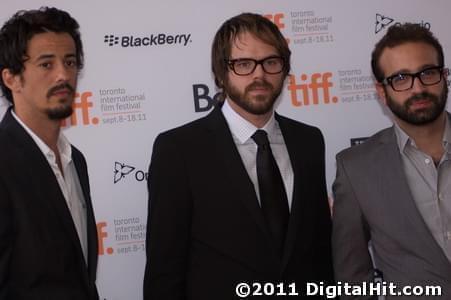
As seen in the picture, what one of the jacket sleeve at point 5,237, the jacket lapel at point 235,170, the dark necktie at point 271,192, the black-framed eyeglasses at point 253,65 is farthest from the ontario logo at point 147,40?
the jacket sleeve at point 5,237

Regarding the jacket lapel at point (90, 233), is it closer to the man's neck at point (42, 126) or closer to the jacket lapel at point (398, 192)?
the man's neck at point (42, 126)

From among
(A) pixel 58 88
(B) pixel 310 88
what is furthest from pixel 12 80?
(B) pixel 310 88

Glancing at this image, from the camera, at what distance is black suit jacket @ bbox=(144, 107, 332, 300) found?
2525mm

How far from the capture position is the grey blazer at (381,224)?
8.18ft

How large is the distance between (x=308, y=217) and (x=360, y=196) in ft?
0.86

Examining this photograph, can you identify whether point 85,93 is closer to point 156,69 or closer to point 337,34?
point 156,69

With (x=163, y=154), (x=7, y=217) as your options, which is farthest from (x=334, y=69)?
(x=7, y=217)

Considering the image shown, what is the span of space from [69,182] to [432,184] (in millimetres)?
1605

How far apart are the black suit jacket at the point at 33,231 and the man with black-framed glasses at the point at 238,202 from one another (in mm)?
431

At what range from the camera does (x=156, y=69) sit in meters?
3.48

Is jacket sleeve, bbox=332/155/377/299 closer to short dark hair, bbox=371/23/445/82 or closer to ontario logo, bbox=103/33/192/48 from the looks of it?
short dark hair, bbox=371/23/445/82

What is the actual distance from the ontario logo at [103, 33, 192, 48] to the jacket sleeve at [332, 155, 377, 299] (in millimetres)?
1345

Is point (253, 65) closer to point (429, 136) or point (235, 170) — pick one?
point (235, 170)

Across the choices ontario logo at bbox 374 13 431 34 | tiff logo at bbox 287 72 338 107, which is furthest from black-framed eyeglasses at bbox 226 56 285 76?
ontario logo at bbox 374 13 431 34
